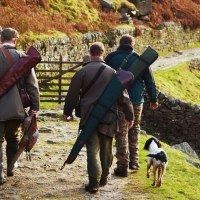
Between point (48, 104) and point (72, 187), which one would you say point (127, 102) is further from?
point (48, 104)

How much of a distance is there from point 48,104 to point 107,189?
321 inches

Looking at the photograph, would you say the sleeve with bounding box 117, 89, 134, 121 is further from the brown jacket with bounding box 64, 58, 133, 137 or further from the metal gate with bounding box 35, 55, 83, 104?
the metal gate with bounding box 35, 55, 83, 104

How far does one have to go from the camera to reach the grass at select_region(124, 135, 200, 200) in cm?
684

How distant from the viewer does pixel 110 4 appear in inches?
1105

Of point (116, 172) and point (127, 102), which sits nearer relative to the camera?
point (127, 102)

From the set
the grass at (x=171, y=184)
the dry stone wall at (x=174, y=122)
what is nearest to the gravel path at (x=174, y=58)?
the dry stone wall at (x=174, y=122)

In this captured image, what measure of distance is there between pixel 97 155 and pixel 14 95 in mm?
1415

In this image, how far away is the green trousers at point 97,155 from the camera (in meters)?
6.36

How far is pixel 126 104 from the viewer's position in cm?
652

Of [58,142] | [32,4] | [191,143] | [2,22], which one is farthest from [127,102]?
[32,4]

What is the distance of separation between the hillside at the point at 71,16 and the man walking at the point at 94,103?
11496 millimetres

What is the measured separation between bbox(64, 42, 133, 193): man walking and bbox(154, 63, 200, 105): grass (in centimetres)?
1352

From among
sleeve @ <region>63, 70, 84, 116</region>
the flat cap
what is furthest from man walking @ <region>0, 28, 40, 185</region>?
sleeve @ <region>63, 70, 84, 116</region>

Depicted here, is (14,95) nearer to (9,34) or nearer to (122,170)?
(9,34)
